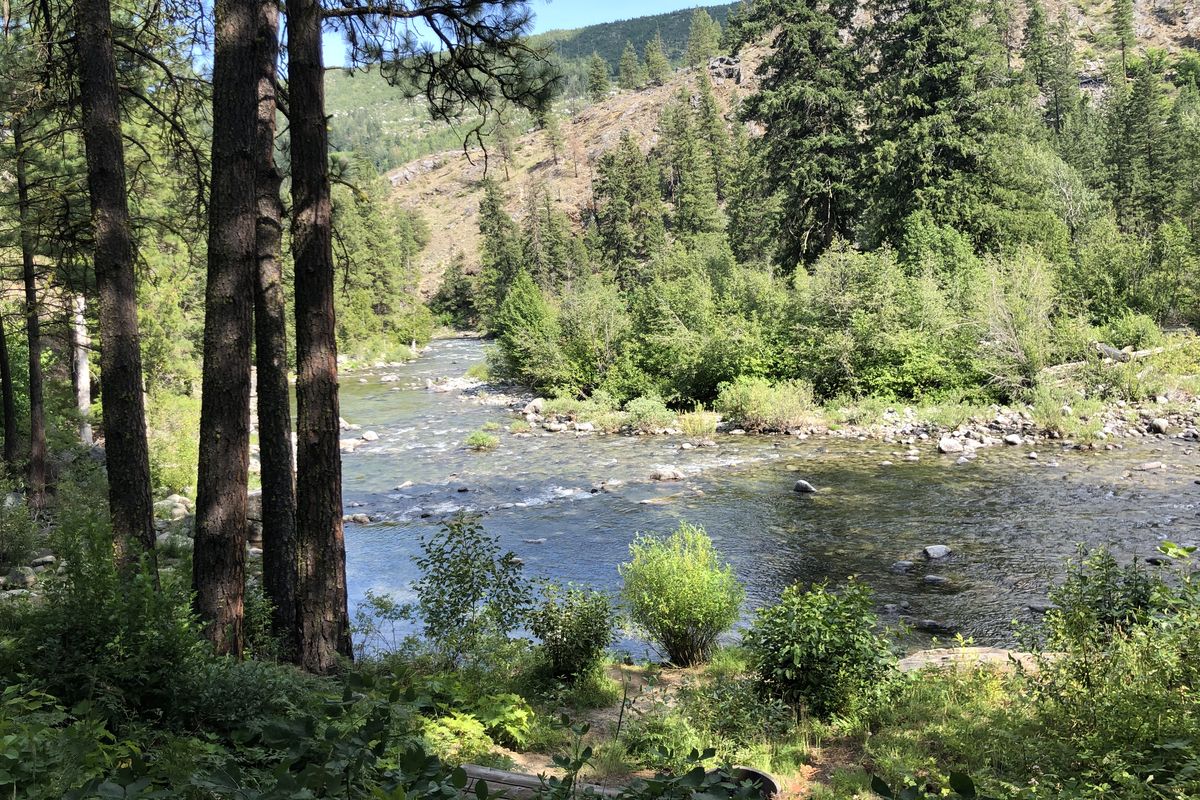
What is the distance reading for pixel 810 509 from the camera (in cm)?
1431

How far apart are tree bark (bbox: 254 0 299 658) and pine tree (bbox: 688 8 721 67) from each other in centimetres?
11861

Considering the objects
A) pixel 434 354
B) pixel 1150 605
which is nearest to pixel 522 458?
pixel 1150 605

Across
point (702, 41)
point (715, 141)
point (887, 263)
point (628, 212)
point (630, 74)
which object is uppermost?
point (702, 41)

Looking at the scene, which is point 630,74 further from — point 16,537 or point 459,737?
point 459,737

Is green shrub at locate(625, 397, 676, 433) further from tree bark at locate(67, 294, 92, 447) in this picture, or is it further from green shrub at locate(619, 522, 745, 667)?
green shrub at locate(619, 522, 745, 667)

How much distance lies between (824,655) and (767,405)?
1589cm

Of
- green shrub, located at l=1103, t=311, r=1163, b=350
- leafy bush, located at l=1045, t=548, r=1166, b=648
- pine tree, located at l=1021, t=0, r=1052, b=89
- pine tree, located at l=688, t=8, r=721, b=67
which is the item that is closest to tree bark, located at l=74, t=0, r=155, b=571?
leafy bush, located at l=1045, t=548, r=1166, b=648

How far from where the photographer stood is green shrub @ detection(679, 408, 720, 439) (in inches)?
863

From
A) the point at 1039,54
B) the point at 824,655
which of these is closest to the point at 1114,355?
the point at 824,655

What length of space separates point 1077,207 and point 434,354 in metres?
37.7

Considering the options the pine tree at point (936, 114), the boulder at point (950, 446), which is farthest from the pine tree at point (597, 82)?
the boulder at point (950, 446)

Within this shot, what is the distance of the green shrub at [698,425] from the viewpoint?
71.9ft

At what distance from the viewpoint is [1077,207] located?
32250 millimetres

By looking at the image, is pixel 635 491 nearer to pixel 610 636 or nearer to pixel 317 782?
pixel 610 636
